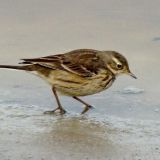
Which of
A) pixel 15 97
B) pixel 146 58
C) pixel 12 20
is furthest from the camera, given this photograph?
pixel 12 20

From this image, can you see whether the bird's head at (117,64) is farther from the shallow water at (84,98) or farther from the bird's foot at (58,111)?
the bird's foot at (58,111)

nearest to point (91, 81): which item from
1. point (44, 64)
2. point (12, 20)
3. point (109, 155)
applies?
point (44, 64)

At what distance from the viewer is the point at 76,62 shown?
8297mm

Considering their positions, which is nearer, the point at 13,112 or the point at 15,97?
the point at 13,112

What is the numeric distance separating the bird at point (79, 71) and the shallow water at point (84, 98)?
8.3 inches

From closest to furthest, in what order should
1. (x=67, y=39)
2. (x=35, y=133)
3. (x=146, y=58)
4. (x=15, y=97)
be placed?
(x=35, y=133), (x=15, y=97), (x=146, y=58), (x=67, y=39)

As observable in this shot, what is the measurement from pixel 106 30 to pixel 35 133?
13.3ft

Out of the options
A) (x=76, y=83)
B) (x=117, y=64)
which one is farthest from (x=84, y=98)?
(x=117, y=64)

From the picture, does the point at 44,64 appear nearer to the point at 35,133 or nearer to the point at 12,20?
the point at 35,133

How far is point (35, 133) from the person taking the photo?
686 centimetres

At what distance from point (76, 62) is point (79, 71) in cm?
14

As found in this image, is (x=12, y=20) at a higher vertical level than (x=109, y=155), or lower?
higher

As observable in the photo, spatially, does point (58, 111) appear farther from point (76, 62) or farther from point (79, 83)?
point (76, 62)

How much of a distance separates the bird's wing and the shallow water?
14.9 inches
